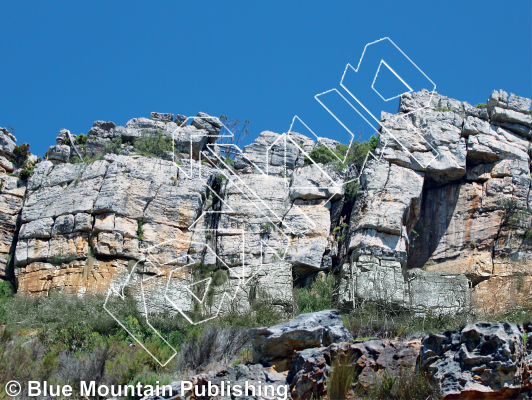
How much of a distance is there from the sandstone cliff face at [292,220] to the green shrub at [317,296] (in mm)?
550

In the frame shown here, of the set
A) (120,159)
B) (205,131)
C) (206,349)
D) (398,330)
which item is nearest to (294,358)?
(206,349)

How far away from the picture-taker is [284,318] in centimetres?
2234

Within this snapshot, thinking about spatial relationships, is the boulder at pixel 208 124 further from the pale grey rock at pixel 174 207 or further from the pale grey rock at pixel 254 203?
the pale grey rock at pixel 174 207

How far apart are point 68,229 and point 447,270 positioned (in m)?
14.7

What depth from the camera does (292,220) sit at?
2588 centimetres

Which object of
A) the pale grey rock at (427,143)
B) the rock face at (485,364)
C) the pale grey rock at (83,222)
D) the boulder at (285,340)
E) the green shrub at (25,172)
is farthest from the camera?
the green shrub at (25,172)

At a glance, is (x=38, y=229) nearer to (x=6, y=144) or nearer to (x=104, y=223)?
(x=104, y=223)

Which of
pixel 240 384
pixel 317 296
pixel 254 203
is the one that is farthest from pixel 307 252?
pixel 240 384

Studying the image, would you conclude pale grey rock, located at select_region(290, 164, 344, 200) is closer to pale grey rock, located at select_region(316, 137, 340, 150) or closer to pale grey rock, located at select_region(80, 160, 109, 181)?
pale grey rock, located at select_region(316, 137, 340, 150)

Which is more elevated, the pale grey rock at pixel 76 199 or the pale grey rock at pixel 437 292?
the pale grey rock at pixel 76 199

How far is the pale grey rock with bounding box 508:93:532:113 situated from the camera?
28952 millimetres

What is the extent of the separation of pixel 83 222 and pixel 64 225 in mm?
920

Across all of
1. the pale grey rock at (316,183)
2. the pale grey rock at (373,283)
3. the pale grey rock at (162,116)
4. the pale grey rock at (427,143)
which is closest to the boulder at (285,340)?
the pale grey rock at (373,283)

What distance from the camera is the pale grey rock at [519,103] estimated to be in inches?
1140
